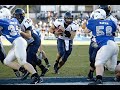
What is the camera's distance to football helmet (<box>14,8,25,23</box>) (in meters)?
4.63

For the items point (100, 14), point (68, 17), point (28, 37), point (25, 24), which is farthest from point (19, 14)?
point (100, 14)

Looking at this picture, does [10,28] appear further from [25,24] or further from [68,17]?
[68,17]

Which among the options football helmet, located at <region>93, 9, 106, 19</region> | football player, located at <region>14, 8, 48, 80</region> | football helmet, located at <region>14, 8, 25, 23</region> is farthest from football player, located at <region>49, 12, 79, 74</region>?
football helmet, located at <region>93, 9, 106, 19</region>

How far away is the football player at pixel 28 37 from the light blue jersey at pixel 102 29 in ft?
2.67

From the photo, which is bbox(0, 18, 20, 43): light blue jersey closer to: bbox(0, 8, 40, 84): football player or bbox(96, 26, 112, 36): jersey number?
bbox(0, 8, 40, 84): football player

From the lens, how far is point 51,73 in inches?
216

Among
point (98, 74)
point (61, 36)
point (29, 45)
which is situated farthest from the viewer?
point (61, 36)

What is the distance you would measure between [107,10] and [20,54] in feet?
4.22

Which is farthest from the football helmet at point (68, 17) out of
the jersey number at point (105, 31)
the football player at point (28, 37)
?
the jersey number at point (105, 31)

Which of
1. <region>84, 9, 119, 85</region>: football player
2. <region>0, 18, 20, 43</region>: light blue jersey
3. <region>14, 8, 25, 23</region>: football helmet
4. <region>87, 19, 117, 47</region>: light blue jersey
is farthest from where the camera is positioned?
<region>14, 8, 25, 23</region>: football helmet

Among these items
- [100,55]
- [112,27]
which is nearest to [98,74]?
[100,55]

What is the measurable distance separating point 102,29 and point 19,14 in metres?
1.14

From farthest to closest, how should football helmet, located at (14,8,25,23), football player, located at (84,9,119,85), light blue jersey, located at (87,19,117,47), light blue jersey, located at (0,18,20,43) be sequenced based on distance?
1. football helmet, located at (14,8,25,23)
2. light blue jersey, located at (0,18,20,43)
3. light blue jersey, located at (87,19,117,47)
4. football player, located at (84,9,119,85)
